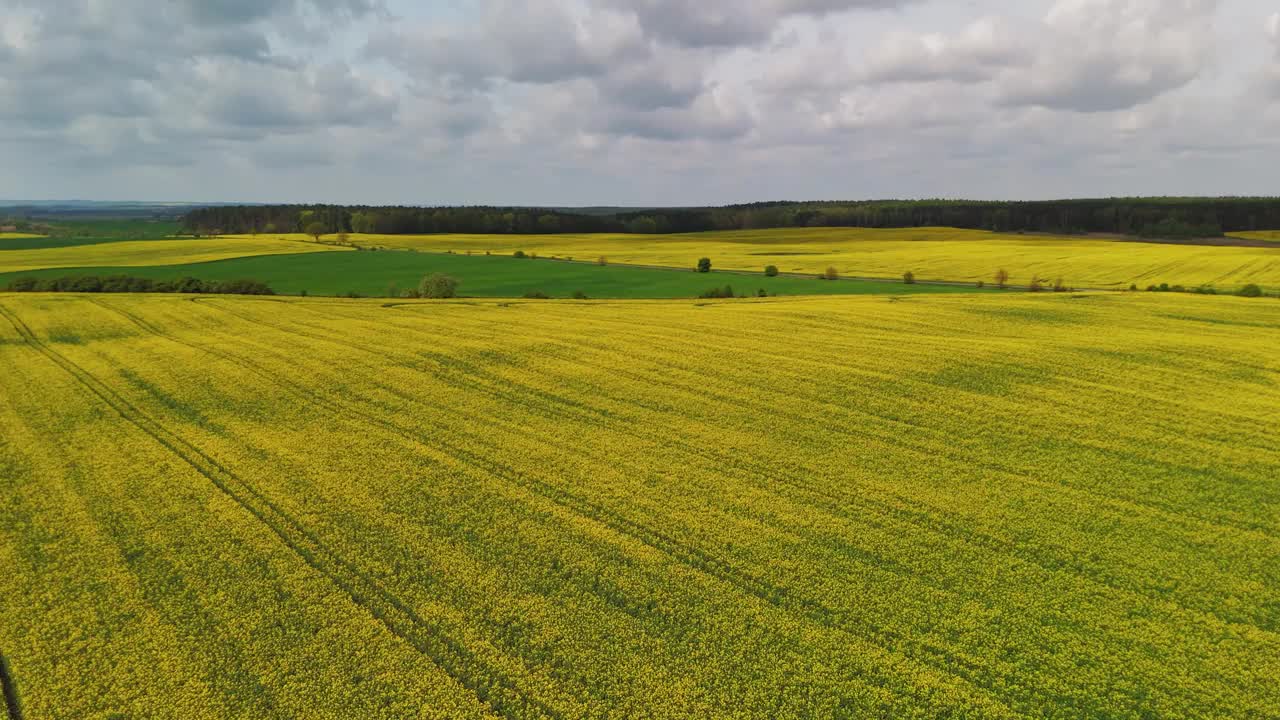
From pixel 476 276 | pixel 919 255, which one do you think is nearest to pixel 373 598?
pixel 476 276

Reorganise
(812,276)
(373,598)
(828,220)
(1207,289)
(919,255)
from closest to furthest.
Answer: (373,598) → (1207,289) → (812,276) → (919,255) → (828,220)

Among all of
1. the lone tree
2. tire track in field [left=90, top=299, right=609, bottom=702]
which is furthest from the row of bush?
tire track in field [left=90, top=299, right=609, bottom=702]

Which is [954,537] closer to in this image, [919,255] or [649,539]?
[649,539]

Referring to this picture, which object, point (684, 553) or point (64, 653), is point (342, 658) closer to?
point (64, 653)

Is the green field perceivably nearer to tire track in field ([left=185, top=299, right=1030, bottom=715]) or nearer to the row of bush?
the row of bush

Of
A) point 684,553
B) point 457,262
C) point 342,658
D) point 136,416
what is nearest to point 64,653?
point 342,658

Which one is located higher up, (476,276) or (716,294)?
(476,276)
